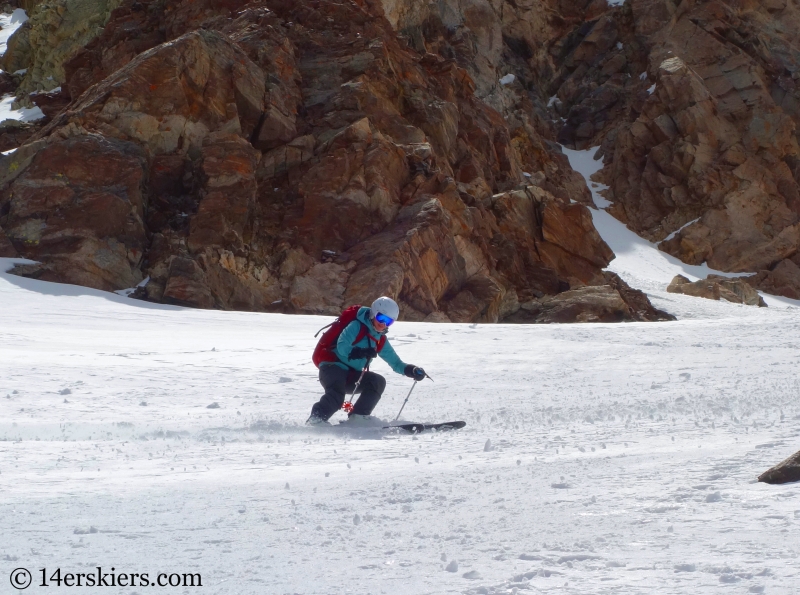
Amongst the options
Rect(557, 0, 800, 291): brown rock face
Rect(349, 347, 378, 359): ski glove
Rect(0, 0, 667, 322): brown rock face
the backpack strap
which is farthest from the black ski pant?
Rect(557, 0, 800, 291): brown rock face

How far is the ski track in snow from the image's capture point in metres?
3.04

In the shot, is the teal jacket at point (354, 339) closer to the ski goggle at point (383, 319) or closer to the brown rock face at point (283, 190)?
the ski goggle at point (383, 319)

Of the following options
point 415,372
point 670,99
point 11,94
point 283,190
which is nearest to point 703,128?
point 670,99

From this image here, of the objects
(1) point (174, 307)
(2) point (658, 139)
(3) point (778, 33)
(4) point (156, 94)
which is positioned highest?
(3) point (778, 33)

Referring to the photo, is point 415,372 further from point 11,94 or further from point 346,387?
point 11,94

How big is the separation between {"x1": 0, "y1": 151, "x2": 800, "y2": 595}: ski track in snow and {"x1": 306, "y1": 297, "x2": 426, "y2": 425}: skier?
0.39 m

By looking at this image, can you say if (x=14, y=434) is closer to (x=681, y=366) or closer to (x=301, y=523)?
(x=301, y=523)

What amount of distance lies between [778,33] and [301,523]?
68872 mm

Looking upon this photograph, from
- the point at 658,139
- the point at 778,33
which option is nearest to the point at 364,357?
the point at 658,139

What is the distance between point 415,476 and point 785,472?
1862 millimetres

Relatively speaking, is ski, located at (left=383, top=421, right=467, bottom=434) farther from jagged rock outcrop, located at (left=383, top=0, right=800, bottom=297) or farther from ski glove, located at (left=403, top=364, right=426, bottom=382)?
jagged rock outcrop, located at (left=383, top=0, right=800, bottom=297)

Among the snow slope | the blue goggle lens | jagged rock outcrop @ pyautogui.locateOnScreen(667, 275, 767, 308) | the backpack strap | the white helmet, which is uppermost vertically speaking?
the snow slope

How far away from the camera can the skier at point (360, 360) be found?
274 inches

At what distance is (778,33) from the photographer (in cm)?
6203
